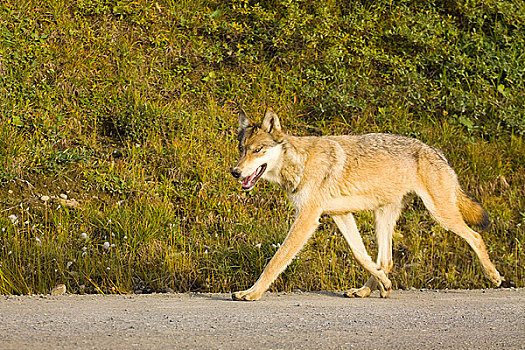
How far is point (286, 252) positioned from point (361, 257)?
85 centimetres

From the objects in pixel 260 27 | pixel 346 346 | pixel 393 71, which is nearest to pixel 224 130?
pixel 260 27

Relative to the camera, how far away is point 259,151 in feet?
23.6

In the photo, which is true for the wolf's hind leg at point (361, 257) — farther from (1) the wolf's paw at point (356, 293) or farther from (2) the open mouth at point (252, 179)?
(2) the open mouth at point (252, 179)

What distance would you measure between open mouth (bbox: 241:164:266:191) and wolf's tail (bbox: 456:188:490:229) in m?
2.31

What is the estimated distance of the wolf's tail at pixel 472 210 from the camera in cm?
798

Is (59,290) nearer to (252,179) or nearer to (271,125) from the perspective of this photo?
(252,179)

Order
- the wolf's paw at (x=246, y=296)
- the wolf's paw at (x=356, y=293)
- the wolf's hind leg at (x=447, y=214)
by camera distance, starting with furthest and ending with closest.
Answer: the wolf's hind leg at (x=447, y=214), the wolf's paw at (x=356, y=293), the wolf's paw at (x=246, y=296)

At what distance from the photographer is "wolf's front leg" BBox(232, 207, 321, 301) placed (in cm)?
660

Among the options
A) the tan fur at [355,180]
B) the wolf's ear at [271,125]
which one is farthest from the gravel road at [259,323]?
the wolf's ear at [271,125]

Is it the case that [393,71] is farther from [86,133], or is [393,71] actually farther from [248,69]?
[86,133]

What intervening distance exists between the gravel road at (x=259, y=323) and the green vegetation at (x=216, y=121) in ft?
4.87

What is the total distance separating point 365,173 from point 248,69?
551 centimetres

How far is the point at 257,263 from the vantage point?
817 cm

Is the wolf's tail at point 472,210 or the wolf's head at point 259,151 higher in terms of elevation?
the wolf's head at point 259,151
